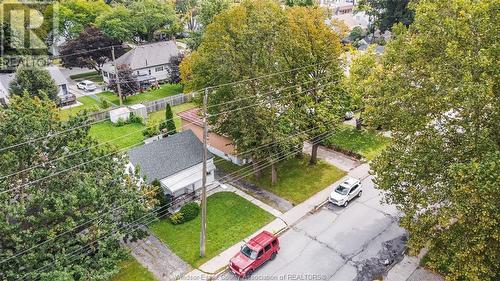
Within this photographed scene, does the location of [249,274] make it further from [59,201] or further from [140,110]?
[140,110]

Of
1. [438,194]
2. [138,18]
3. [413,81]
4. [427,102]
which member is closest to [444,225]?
[438,194]

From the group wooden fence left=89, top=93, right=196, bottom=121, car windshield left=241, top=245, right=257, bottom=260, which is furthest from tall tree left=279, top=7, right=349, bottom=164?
wooden fence left=89, top=93, right=196, bottom=121

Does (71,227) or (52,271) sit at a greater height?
(71,227)

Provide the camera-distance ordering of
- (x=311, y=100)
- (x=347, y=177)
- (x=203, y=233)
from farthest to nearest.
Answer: (x=347, y=177) → (x=311, y=100) → (x=203, y=233)

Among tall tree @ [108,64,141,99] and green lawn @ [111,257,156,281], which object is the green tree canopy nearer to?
green lawn @ [111,257,156,281]

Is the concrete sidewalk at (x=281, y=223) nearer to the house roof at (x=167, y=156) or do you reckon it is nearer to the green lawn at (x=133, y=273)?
the green lawn at (x=133, y=273)

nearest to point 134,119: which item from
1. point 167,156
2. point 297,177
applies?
point 167,156

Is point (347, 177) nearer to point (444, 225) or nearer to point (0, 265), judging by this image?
point (444, 225)
